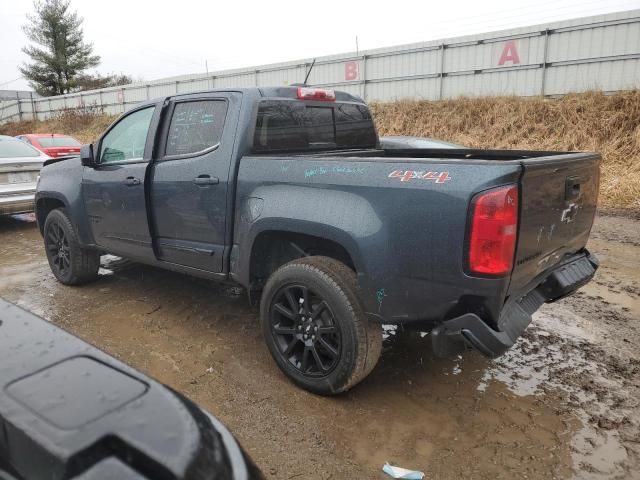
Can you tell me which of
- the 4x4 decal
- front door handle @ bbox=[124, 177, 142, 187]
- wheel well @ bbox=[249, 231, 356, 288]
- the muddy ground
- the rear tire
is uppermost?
the 4x4 decal

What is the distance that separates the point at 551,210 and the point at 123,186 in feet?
10.7

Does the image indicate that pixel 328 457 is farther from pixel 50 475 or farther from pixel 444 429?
pixel 50 475

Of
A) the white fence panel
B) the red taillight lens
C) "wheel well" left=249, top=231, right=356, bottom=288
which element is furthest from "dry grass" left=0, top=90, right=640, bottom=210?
the red taillight lens

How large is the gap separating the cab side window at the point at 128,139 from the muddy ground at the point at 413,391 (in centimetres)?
136

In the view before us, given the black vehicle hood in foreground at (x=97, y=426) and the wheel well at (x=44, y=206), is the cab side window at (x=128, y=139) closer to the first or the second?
the wheel well at (x=44, y=206)

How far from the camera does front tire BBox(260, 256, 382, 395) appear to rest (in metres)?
2.80

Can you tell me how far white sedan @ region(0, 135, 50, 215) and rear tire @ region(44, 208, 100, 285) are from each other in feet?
9.72

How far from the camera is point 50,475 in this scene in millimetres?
976

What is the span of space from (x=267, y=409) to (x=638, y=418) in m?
2.11

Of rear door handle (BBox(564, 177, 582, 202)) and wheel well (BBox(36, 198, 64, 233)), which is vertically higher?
rear door handle (BBox(564, 177, 582, 202))

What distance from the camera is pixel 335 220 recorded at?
2803 mm

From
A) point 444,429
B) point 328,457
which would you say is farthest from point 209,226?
point 444,429

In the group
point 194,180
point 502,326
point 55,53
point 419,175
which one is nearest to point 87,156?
point 194,180

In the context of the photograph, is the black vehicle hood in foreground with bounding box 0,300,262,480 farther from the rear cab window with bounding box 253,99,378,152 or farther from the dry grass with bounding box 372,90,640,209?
the dry grass with bounding box 372,90,640,209
